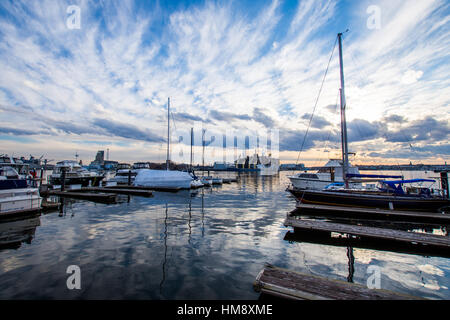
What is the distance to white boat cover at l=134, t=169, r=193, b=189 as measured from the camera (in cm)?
4000

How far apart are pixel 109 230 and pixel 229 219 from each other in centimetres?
813

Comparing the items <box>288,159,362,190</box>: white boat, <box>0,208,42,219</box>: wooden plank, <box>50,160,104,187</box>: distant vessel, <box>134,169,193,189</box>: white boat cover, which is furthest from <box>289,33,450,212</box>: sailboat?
<box>50,160,104,187</box>: distant vessel

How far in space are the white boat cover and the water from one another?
26555 millimetres

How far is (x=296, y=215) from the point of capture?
57.0ft

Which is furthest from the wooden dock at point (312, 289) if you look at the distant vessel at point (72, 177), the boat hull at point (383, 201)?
the distant vessel at point (72, 177)

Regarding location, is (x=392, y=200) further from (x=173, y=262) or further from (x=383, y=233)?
(x=173, y=262)

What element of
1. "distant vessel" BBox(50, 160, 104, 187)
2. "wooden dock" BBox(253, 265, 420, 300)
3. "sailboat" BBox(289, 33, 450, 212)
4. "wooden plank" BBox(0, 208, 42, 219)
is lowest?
"wooden plank" BBox(0, 208, 42, 219)

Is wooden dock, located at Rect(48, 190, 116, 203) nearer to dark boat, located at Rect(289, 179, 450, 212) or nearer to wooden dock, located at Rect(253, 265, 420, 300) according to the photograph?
dark boat, located at Rect(289, 179, 450, 212)

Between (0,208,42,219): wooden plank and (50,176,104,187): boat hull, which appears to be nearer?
(0,208,42,219): wooden plank

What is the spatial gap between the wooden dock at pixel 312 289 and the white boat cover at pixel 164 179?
3496cm

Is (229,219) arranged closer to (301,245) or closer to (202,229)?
(202,229)

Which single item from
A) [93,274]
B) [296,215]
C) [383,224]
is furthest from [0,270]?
[383,224]
